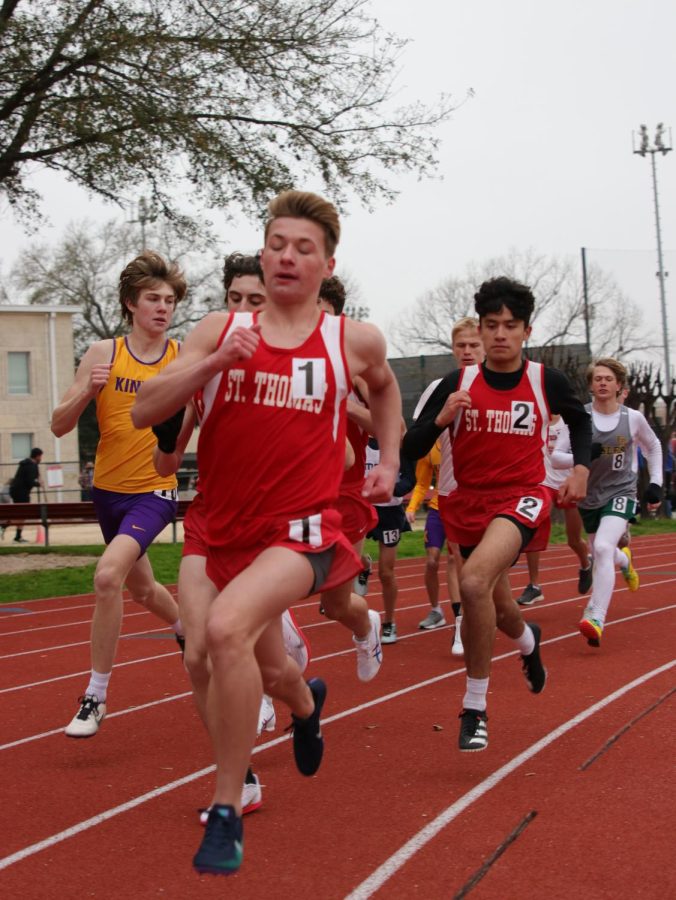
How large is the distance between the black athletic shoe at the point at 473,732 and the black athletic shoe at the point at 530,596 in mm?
6234

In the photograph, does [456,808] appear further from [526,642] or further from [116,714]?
[116,714]

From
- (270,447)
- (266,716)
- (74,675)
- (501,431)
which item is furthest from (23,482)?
(270,447)

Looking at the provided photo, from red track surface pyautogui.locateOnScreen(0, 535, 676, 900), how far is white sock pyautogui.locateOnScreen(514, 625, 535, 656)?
0.38 meters

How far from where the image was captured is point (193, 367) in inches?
149

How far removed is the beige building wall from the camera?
157 feet

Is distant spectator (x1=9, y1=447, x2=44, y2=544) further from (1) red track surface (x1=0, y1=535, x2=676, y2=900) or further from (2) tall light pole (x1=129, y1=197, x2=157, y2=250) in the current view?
(1) red track surface (x1=0, y1=535, x2=676, y2=900)

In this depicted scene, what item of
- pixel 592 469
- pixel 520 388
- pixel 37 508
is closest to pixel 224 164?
pixel 37 508

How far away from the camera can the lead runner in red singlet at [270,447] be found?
12.0 feet

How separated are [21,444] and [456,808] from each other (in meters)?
46.0

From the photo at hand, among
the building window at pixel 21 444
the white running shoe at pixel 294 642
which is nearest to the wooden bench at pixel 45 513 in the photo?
the white running shoe at pixel 294 642

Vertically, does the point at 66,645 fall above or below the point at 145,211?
below

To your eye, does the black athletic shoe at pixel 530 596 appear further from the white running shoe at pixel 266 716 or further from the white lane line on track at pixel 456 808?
the white running shoe at pixel 266 716

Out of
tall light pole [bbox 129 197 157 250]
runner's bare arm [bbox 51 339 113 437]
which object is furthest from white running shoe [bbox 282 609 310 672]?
tall light pole [bbox 129 197 157 250]

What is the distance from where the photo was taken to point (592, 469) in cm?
924
